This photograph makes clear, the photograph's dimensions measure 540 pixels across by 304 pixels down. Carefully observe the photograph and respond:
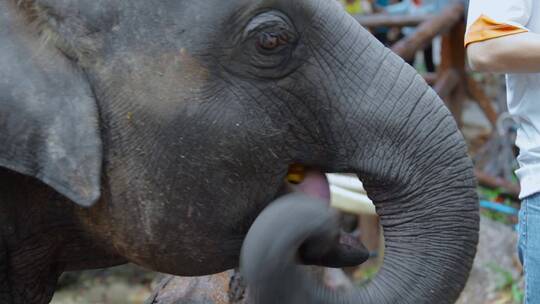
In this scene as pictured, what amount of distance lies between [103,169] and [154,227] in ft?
0.65

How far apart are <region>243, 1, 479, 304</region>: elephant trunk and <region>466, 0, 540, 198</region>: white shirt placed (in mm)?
413

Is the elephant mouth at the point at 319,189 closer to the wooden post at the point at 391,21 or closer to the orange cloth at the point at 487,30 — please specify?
the orange cloth at the point at 487,30

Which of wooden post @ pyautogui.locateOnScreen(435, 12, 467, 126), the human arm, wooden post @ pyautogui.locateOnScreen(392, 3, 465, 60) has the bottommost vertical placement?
wooden post @ pyautogui.locateOnScreen(435, 12, 467, 126)

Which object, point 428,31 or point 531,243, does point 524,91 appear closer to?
point 531,243

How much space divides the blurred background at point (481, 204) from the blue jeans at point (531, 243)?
2491 millimetres

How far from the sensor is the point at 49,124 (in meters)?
2.43

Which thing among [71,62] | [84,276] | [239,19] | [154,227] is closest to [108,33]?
[71,62]

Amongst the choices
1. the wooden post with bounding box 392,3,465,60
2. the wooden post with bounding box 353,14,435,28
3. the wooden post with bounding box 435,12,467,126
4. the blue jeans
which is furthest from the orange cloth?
the wooden post with bounding box 353,14,435,28

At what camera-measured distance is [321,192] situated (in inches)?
101

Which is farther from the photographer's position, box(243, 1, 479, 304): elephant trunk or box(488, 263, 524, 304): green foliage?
box(488, 263, 524, 304): green foliage

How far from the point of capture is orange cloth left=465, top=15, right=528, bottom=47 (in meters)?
2.81

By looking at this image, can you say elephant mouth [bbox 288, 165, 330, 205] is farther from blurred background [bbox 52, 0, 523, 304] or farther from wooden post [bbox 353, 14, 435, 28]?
wooden post [bbox 353, 14, 435, 28]

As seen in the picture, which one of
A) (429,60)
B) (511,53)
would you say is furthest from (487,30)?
(429,60)

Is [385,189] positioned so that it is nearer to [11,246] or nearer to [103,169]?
[103,169]
